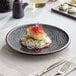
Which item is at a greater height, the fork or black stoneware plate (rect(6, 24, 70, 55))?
black stoneware plate (rect(6, 24, 70, 55))

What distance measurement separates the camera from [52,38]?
1.09 meters

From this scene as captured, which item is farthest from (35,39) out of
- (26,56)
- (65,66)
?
(65,66)

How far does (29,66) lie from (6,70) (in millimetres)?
92

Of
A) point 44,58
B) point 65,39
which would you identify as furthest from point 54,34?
point 44,58

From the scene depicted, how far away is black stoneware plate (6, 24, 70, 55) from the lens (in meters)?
0.97

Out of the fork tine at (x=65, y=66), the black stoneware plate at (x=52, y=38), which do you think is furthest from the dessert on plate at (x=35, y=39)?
the fork tine at (x=65, y=66)

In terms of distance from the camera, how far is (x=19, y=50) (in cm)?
96

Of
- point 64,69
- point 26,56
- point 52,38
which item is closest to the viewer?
point 64,69

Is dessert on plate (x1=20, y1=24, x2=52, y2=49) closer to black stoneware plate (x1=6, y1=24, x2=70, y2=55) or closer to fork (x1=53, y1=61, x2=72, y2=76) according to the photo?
black stoneware plate (x1=6, y1=24, x2=70, y2=55)

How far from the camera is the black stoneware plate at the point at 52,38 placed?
974 millimetres

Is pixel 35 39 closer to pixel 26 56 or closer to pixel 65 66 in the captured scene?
pixel 26 56

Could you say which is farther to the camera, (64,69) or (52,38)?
(52,38)

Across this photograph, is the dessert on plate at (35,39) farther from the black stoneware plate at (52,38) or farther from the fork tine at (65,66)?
the fork tine at (65,66)

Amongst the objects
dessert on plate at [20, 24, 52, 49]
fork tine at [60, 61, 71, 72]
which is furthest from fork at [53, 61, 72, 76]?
dessert on plate at [20, 24, 52, 49]
